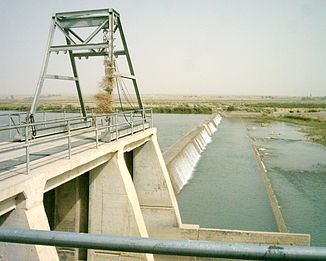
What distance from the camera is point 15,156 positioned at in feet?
29.3

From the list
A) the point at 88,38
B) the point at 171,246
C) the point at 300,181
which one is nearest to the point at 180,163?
the point at 300,181

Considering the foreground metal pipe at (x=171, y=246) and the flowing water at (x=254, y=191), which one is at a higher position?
the foreground metal pipe at (x=171, y=246)

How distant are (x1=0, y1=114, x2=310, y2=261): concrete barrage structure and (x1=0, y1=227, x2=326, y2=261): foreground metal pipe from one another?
4508mm

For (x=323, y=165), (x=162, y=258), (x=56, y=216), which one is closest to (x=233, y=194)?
(x=162, y=258)

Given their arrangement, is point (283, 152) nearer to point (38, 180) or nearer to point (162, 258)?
point (162, 258)

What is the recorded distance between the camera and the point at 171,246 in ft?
4.94

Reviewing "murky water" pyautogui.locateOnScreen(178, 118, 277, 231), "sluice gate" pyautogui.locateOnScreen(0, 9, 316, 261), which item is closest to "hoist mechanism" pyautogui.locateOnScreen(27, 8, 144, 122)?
"sluice gate" pyautogui.locateOnScreen(0, 9, 316, 261)

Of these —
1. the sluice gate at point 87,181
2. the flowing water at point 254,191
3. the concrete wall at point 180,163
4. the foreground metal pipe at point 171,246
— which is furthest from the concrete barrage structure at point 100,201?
the concrete wall at point 180,163

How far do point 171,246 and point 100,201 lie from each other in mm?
9748

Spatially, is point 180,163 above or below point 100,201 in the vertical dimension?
below

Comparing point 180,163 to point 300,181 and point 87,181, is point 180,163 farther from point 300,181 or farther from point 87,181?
point 87,181

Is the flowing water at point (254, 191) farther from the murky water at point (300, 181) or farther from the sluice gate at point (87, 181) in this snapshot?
the sluice gate at point (87, 181)

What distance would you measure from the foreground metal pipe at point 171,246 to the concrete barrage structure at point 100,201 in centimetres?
451

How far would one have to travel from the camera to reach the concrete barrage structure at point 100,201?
6.29 m
